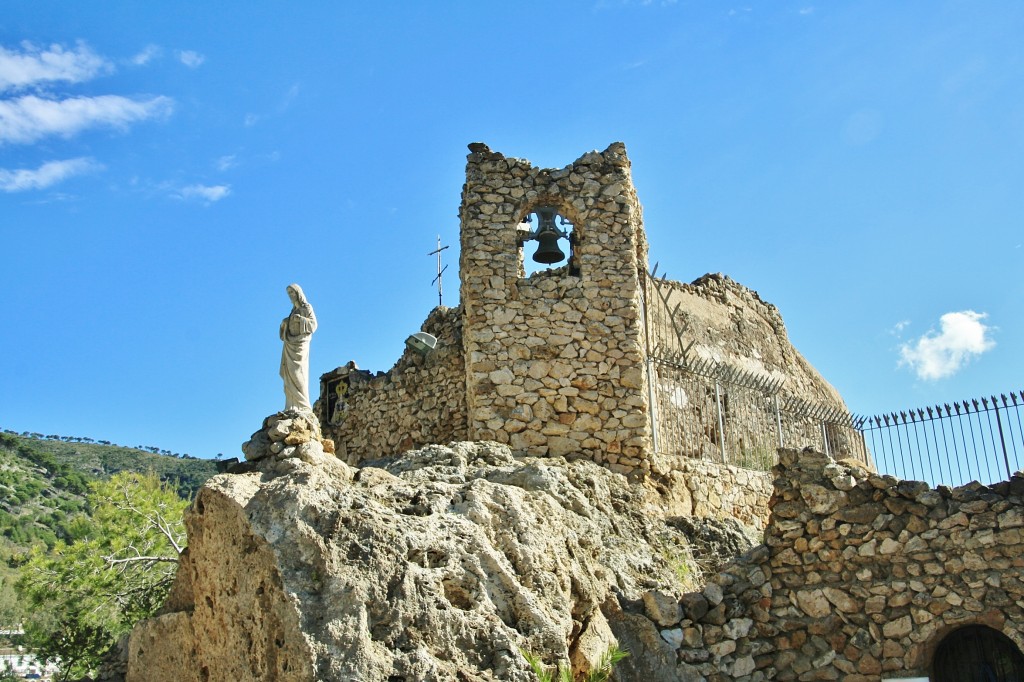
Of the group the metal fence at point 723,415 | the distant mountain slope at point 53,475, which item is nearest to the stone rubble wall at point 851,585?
the metal fence at point 723,415

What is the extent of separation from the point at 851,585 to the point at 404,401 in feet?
23.6

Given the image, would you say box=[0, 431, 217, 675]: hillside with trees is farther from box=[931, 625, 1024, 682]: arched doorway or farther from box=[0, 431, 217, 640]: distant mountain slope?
box=[931, 625, 1024, 682]: arched doorway

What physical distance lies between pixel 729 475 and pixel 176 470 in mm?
38712

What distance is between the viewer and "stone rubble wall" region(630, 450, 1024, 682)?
9.93m

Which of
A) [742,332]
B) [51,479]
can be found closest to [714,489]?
[742,332]

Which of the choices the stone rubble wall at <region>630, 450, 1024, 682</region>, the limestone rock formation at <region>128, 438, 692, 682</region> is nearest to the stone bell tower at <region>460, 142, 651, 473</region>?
the limestone rock formation at <region>128, 438, 692, 682</region>

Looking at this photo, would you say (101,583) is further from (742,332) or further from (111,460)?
(111,460)

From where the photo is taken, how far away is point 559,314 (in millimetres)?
13891

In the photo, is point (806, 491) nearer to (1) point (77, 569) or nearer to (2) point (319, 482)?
(2) point (319, 482)

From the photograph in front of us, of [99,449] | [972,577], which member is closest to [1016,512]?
[972,577]

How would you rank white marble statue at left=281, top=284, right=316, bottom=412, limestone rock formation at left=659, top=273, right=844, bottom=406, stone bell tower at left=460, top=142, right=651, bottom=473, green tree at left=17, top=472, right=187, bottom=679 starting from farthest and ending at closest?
limestone rock formation at left=659, top=273, right=844, bottom=406, green tree at left=17, top=472, right=187, bottom=679, stone bell tower at left=460, top=142, right=651, bottom=473, white marble statue at left=281, top=284, right=316, bottom=412

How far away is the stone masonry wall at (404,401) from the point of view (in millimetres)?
14375

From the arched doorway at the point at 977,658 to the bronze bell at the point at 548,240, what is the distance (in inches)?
272

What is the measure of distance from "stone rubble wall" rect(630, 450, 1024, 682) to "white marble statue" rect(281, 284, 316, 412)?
4639 mm
